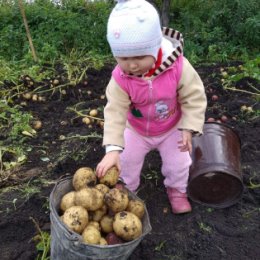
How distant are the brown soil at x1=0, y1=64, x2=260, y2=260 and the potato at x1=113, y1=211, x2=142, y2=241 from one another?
1.86 ft

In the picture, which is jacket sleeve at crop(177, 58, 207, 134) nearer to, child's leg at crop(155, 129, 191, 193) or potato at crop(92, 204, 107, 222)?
child's leg at crop(155, 129, 191, 193)

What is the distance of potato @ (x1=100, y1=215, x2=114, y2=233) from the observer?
2.26 m

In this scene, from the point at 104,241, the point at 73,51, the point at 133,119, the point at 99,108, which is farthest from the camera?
the point at 73,51

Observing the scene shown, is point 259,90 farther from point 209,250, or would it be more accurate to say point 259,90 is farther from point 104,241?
point 104,241

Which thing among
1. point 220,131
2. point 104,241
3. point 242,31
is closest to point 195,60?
point 242,31

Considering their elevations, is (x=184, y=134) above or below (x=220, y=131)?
above

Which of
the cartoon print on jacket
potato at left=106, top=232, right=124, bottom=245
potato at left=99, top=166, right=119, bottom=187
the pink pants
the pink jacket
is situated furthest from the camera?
the pink pants

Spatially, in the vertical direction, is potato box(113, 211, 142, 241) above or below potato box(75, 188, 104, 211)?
below

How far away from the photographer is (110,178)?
2.36 meters

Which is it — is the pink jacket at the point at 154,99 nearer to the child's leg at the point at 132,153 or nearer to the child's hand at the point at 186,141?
the child's leg at the point at 132,153

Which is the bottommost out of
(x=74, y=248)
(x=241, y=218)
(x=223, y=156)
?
(x=241, y=218)

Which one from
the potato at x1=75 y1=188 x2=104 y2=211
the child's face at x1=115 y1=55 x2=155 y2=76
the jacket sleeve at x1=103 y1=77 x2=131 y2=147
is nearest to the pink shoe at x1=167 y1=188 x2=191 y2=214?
the jacket sleeve at x1=103 y1=77 x2=131 y2=147

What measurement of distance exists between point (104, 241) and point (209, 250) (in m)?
0.85

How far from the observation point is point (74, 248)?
2.01m
